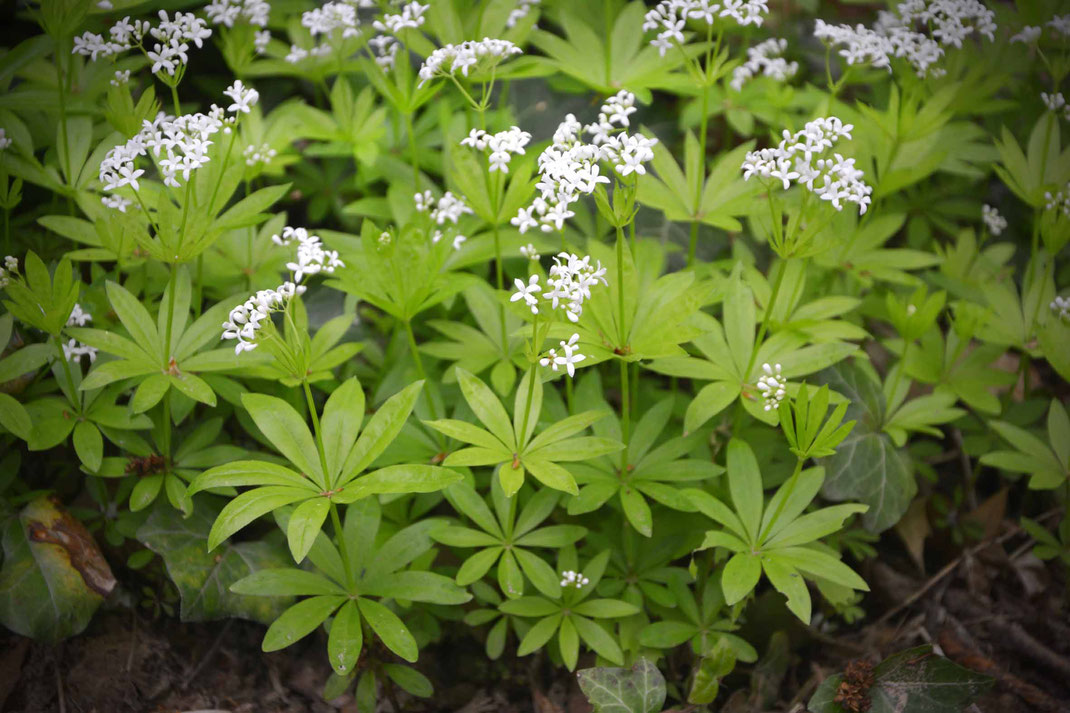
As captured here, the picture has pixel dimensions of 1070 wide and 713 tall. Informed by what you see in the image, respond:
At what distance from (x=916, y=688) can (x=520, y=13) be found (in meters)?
3.15

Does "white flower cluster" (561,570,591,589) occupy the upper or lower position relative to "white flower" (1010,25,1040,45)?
lower

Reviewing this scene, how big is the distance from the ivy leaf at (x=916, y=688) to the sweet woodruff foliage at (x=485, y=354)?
0.33 m

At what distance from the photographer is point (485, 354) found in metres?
3.14

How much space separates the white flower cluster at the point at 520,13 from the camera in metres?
3.56

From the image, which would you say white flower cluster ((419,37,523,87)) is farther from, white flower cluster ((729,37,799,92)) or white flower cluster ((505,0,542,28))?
white flower cluster ((729,37,799,92))

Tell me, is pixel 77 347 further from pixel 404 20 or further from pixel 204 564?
pixel 404 20

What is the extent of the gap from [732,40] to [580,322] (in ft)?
10.0

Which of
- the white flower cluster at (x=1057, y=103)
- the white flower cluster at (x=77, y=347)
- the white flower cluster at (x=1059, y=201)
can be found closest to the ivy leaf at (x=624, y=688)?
the white flower cluster at (x=77, y=347)

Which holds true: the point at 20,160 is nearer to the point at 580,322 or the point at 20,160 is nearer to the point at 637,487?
the point at 580,322

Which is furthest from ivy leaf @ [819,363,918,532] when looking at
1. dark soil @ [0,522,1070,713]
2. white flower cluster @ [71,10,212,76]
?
white flower cluster @ [71,10,212,76]

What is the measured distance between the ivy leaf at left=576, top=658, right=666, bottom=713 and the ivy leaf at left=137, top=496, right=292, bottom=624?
1.11 m

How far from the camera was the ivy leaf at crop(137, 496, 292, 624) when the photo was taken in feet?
8.78

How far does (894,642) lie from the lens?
124 inches

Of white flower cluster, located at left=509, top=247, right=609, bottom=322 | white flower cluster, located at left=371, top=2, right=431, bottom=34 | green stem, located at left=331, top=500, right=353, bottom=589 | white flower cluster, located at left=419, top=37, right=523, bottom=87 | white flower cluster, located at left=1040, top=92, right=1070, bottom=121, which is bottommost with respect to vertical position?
green stem, located at left=331, top=500, right=353, bottom=589
